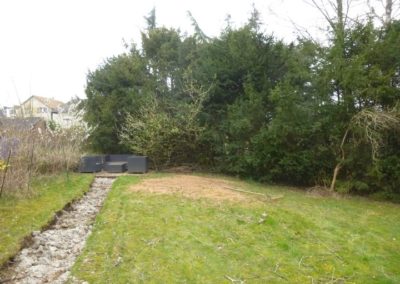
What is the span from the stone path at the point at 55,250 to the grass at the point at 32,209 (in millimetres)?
160

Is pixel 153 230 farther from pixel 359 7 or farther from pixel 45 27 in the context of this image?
pixel 359 7

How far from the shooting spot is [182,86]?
13742mm

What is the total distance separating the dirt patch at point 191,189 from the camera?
742 centimetres

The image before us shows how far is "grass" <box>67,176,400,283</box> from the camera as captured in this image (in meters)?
3.72

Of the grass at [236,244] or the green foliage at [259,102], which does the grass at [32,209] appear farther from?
the green foliage at [259,102]

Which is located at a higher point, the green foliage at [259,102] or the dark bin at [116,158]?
the green foliage at [259,102]

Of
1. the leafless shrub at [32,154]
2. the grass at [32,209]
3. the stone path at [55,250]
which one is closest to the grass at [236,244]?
the stone path at [55,250]

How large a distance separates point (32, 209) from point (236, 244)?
12.9 ft

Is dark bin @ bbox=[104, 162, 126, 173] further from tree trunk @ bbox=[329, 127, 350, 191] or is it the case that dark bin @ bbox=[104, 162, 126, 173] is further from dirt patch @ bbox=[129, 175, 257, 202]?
tree trunk @ bbox=[329, 127, 350, 191]

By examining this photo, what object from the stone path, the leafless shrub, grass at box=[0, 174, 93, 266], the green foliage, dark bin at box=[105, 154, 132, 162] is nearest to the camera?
the stone path

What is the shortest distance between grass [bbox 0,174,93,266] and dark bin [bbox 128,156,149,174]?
2702 mm

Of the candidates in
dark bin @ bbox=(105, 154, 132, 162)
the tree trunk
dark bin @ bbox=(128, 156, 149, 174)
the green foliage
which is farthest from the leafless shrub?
the tree trunk

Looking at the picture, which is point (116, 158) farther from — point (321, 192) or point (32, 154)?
point (321, 192)

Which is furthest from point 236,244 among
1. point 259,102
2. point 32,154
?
point 259,102
